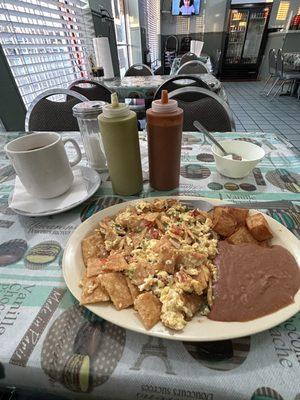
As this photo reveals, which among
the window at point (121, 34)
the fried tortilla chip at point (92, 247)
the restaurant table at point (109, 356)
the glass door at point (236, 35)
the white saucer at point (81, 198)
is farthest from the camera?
the glass door at point (236, 35)

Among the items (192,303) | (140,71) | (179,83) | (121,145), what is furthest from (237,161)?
(140,71)

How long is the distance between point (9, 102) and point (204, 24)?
21.9 feet

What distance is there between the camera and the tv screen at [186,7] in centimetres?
602

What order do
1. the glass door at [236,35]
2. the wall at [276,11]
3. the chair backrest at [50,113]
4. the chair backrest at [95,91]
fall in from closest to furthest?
the chair backrest at [50,113], the chair backrest at [95,91], the wall at [276,11], the glass door at [236,35]

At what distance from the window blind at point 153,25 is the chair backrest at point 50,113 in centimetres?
554

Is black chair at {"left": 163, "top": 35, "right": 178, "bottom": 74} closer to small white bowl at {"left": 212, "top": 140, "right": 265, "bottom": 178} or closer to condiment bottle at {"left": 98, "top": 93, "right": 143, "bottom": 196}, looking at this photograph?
small white bowl at {"left": 212, "top": 140, "right": 265, "bottom": 178}

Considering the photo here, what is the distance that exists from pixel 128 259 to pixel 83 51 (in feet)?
10.1

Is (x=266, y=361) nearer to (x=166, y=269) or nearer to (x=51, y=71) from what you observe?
(x=166, y=269)

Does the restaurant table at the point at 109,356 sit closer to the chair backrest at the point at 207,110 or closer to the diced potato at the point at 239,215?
the diced potato at the point at 239,215

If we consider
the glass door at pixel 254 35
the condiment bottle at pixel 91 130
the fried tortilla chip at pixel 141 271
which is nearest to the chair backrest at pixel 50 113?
the condiment bottle at pixel 91 130

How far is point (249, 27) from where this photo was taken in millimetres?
5977

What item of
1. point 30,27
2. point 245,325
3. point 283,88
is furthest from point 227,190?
point 283,88

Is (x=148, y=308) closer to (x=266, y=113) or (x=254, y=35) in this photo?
(x=266, y=113)

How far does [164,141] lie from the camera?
0.54 m
